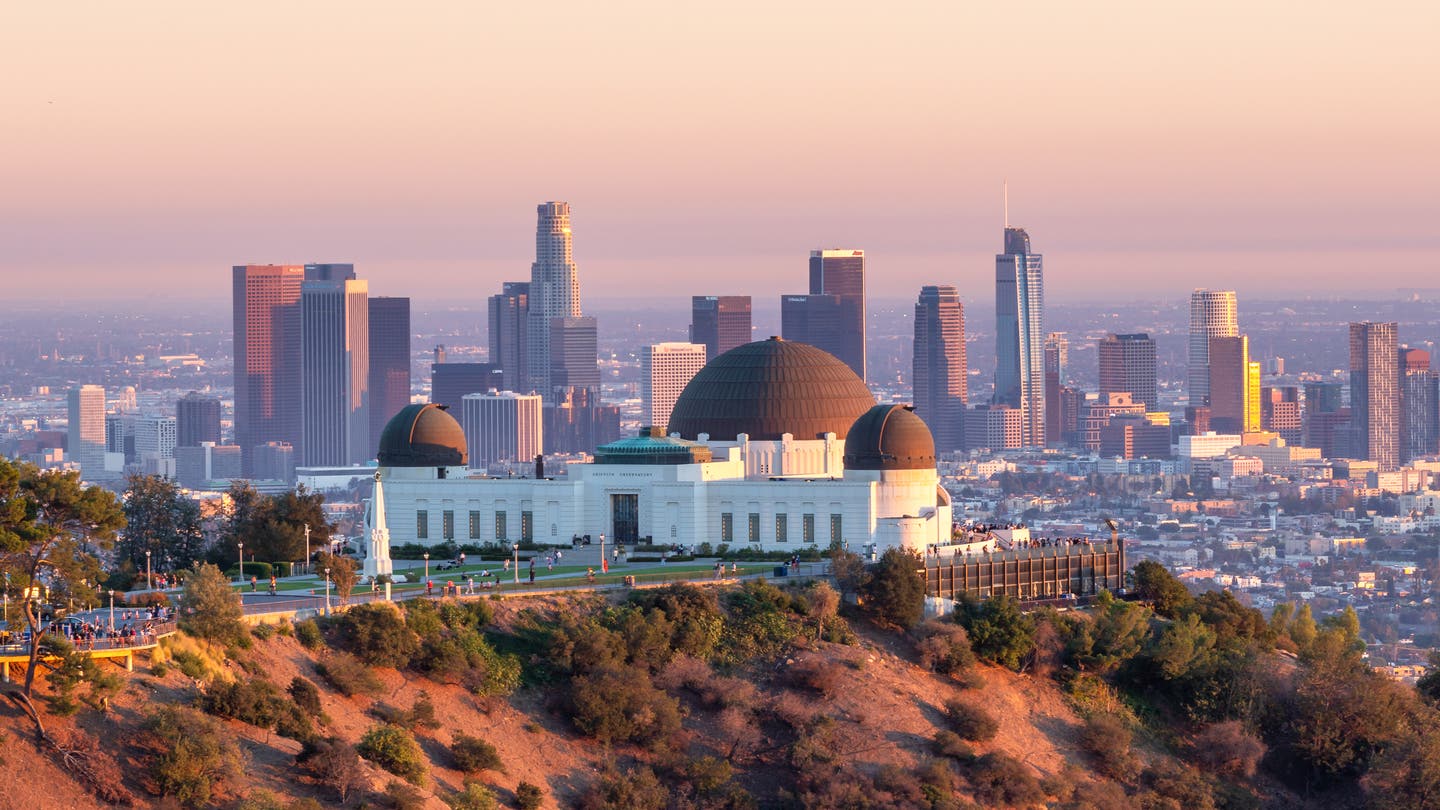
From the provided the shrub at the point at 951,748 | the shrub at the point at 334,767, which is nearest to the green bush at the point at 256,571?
the shrub at the point at 951,748

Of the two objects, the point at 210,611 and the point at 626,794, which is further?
the point at 626,794

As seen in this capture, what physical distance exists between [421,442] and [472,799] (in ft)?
127

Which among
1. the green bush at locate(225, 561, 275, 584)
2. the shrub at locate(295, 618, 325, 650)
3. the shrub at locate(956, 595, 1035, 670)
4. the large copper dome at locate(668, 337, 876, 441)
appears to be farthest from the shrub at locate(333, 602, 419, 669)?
the large copper dome at locate(668, 337, 876, 441)

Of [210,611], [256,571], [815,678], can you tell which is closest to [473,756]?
[210,611]

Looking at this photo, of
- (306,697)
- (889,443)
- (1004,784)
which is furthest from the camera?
(889,443)

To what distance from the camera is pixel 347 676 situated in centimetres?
6444

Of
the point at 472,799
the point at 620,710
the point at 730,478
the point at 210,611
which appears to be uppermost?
the point at 730,478

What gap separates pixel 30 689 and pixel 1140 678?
35.1 meters

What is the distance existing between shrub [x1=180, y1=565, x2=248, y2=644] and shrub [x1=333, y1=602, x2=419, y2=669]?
387cm

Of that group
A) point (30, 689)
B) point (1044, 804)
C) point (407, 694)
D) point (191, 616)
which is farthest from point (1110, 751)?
point (30, 689)

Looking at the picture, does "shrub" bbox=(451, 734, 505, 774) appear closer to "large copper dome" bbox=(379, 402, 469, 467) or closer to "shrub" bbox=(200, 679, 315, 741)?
"shrub" bbox=(200, 679, 315, 741)

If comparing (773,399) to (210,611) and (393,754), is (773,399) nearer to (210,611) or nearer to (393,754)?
(210,611)

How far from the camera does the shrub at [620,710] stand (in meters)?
67.1

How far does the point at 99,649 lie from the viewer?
59.3m
